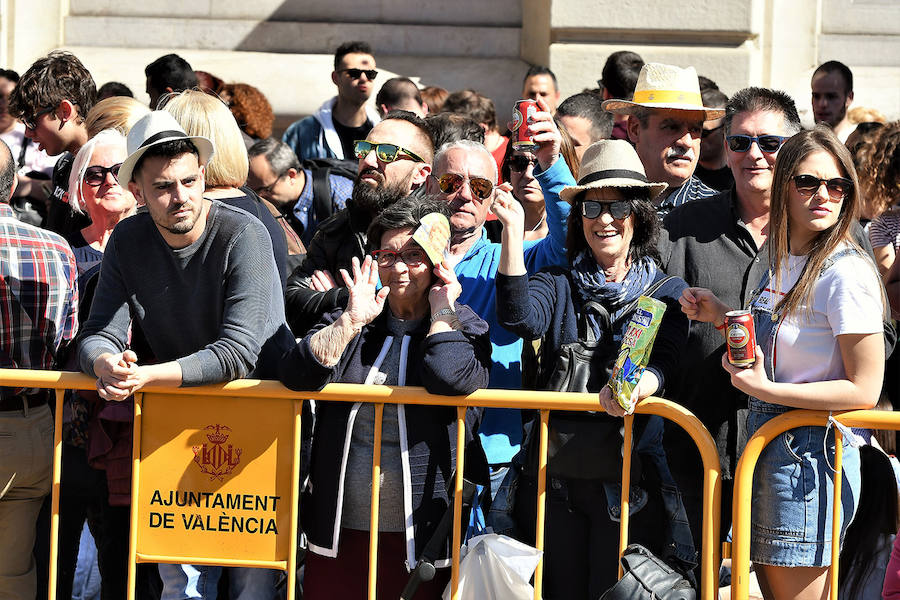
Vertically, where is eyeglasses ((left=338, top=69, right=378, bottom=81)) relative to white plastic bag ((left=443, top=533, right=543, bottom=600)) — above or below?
above

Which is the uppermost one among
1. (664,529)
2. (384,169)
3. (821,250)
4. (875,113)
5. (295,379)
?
(875,113)

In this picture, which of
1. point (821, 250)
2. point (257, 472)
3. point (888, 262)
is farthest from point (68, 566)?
Answer: point (888, 262)

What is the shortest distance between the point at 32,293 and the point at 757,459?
256cm

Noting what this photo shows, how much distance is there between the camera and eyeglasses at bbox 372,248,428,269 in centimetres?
416

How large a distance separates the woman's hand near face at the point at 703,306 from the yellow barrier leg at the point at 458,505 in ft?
2.62

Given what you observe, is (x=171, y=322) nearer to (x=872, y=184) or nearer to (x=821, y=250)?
(x=821, y=250)

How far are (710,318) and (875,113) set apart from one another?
14.7ft

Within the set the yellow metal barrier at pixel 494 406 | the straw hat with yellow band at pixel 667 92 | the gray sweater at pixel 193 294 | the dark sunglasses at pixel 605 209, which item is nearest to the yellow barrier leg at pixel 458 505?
the yellow metal barrier at pixel 494 406

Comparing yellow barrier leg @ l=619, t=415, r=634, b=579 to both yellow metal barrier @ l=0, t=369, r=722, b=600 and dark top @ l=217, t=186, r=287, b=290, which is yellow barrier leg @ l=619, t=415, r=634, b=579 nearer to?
yellow metal barrier @ l=0, t=369, r=722, b=600

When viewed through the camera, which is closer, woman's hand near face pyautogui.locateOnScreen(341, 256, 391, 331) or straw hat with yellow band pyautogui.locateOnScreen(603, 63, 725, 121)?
woman's hand near face pyautogui.locateOnScreen(341, 256, 391, 331)

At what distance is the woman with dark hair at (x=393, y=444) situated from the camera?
13.4 feet

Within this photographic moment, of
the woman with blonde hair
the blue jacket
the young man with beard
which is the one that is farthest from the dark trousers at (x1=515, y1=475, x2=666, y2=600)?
the woman with blonde hair

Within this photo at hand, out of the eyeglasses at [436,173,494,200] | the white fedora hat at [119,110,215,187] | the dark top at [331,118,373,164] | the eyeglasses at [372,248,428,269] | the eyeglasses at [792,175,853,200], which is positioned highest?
the dark top at [331,118,373,164]

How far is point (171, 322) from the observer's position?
423 cm
